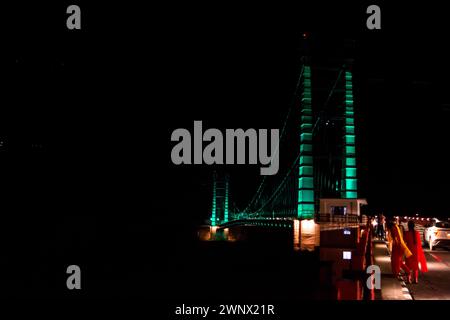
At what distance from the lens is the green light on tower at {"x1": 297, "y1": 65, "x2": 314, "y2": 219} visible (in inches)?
890

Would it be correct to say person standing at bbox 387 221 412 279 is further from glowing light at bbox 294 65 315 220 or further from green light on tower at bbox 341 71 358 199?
green light on tower at bbox 341 71 358 199

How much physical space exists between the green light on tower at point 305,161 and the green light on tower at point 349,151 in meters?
2.53

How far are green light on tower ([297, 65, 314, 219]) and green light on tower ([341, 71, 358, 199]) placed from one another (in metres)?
2.53

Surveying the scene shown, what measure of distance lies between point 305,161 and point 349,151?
3.80 m

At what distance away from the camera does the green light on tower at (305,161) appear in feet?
74.1

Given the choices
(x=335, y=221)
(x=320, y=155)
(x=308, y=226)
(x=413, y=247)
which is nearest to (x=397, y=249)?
(x=413, y=247)

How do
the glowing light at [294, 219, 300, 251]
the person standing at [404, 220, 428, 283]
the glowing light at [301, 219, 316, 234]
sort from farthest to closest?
1. the glowing light at [301, 219, 316, 234]
2. the glowing light at [294, 219, 300, 251]
3. the person standing at [404, 220, 428, 283]

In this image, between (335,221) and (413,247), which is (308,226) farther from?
(413,247)

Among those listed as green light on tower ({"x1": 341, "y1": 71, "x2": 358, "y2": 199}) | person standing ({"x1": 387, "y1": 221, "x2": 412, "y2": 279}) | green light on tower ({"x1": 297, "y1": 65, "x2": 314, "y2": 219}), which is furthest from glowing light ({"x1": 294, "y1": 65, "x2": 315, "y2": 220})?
person standing ({"x1": 387, "y1": 221, "x2": 412, "y2": 279})

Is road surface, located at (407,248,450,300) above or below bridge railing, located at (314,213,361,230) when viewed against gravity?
above

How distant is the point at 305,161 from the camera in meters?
24.5

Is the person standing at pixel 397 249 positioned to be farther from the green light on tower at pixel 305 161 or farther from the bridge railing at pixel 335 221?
the green light on tower at pixel 305 161

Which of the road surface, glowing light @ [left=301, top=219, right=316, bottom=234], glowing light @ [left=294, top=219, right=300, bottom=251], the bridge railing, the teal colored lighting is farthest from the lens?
the teal colored lighting
